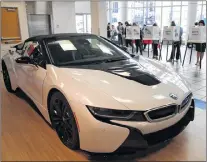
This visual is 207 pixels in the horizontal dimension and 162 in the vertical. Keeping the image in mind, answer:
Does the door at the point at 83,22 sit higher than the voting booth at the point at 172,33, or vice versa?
the door at the point at 83,22

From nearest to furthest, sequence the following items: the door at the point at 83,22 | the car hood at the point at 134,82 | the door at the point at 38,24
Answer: the car hood at the point at 134,82 < the door at the point at 38,24 < the door at the point at 83,22

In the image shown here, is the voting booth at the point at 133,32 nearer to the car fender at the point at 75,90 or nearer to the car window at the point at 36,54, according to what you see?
the car window at the point at 36,54

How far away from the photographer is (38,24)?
27.2ft

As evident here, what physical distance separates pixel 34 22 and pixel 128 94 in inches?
291

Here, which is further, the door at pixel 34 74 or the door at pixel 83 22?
the door at pixel 83 22

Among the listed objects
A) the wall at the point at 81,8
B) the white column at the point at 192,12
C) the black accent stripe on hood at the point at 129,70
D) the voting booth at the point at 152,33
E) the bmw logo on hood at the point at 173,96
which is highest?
the wall at the point at 81,8

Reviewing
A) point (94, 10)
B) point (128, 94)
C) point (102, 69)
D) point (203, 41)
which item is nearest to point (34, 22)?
point (94, 10)

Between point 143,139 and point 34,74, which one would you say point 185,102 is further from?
point 34,74

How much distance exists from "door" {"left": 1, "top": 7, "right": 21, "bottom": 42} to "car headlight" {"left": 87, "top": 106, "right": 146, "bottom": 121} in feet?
20.0

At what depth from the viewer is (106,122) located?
162cm

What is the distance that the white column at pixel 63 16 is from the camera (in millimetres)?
8820

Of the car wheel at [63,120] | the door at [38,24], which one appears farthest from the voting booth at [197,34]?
the door at [38,24]

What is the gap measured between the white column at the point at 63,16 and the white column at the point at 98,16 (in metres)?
3.20

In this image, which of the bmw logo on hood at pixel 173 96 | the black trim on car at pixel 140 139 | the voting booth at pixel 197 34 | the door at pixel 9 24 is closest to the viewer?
the black trim on car at pixel 140 139
